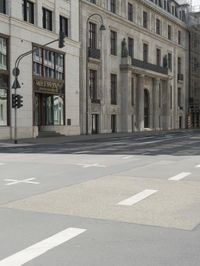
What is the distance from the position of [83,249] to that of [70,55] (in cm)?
4251

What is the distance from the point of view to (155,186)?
11.5m

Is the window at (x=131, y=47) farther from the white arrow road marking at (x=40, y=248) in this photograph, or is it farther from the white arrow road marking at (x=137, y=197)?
the white arrow road marking at (x=40, y=248)

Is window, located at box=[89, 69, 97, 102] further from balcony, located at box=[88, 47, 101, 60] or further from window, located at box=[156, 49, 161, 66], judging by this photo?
window, located at box=[156, 49, 161, 66]

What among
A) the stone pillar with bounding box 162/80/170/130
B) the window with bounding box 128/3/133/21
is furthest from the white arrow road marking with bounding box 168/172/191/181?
the stone pillar with bounding box 162/80/170/130

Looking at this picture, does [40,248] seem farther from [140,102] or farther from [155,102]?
[155,102]

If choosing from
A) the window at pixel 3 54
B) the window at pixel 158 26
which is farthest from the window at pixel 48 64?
the window at pixel 158 26

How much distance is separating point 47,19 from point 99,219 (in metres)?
38.3

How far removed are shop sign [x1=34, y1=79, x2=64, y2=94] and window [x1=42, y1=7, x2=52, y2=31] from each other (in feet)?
15.7

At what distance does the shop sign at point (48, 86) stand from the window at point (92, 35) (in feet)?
28.9

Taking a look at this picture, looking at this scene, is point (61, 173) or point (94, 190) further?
point (61, 173)

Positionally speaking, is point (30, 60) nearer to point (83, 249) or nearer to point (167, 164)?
point (167, 164)

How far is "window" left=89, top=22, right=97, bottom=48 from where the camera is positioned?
5262 centimetres

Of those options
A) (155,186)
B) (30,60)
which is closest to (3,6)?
(30,60)

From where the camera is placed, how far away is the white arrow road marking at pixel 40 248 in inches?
217
